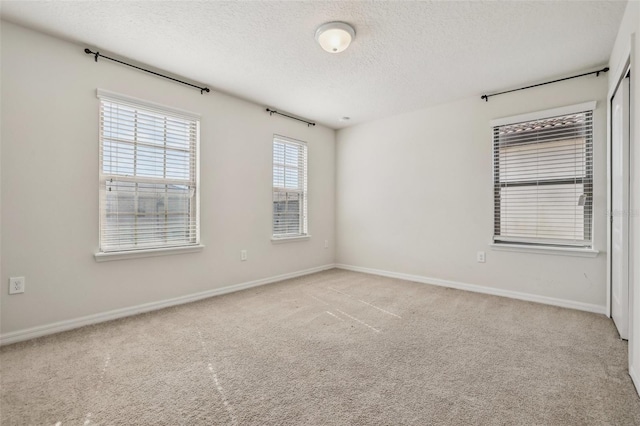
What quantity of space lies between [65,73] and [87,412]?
2.71 m

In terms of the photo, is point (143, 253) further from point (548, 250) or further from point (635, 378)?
point (548, 250)

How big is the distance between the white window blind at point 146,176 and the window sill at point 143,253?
59mm

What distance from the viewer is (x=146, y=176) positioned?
10.4 ft

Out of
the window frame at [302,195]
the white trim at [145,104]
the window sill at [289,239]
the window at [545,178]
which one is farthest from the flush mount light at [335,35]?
the window sill at [289,239]

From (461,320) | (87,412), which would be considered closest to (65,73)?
(87,412)

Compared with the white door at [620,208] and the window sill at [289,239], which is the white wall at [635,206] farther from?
the window sill at [289,239]

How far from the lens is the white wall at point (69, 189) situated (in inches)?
95.8

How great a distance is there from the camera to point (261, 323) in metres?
2.82

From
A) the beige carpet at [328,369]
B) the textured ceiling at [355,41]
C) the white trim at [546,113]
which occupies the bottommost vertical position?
the beige carpet at [328,369]

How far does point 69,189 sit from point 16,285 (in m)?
0.85

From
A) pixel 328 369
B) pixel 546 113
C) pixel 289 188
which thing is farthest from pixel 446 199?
pixel 328 369

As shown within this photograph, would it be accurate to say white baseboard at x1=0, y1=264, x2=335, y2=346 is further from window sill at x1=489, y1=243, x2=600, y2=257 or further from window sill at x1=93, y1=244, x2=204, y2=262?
window sill at x1=489, y1=243, x2=600, y2=257

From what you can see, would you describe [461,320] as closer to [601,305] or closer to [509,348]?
[509,348]

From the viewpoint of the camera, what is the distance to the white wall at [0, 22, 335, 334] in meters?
2.43
